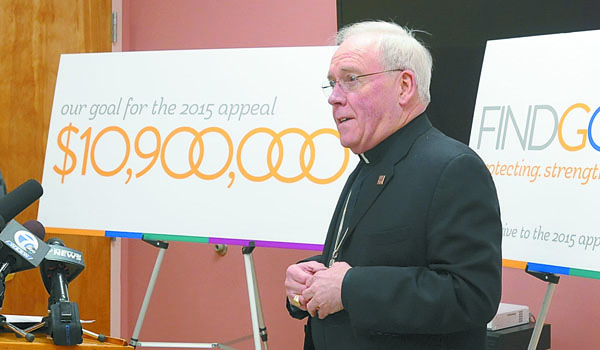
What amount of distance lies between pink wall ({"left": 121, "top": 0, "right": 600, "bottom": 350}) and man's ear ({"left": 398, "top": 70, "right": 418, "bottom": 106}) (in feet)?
7.98

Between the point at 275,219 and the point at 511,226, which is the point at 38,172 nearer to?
the point at 275,219

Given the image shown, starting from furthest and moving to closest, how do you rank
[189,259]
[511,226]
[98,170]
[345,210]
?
1. [189,259]
2. [98,170]
3. [511,226]
4. [345,210]

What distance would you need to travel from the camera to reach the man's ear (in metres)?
1.72

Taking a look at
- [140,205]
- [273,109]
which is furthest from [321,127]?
[140,205]

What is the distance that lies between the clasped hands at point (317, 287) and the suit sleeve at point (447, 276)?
0.03 metres

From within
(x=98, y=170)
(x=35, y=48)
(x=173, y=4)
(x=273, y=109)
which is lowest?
(x=98, y=170)

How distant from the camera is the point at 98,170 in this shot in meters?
3.37

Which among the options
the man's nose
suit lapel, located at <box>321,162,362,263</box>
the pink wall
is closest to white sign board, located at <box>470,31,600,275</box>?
suit lapel, located at <box>321,162,362,263</box>

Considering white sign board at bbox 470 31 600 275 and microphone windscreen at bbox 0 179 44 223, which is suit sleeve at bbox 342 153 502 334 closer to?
microphone windscreen at bbox 0 179 44 223

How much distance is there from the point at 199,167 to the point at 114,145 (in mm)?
408

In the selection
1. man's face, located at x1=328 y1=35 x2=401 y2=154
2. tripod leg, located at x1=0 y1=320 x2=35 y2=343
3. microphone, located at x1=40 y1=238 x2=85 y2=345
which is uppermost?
man's face, located at x1=328 y1=35 x2=401 y2=154

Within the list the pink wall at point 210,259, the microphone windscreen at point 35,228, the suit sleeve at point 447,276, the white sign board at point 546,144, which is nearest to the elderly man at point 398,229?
the suit sleeve at point 447,276

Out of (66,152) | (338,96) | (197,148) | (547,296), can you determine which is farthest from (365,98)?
(66,152)

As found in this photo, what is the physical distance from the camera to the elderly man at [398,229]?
4.95 feet
